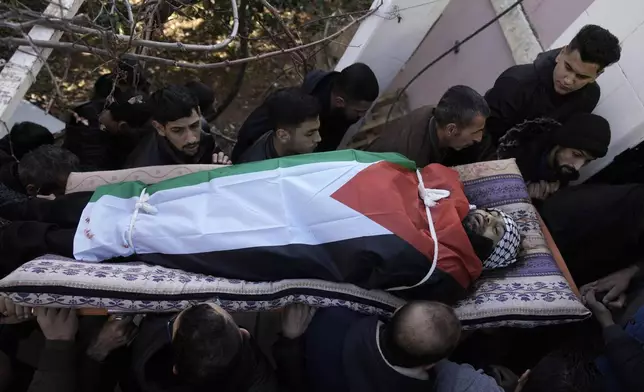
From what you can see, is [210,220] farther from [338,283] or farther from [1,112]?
[1,112]

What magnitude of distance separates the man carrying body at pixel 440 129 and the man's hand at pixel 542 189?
468 millimetres

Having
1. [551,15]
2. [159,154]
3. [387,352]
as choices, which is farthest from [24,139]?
[551,15]

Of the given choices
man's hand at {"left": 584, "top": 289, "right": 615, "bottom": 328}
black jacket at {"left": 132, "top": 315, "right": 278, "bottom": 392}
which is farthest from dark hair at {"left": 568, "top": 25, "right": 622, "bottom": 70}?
→ black jacket at {"left": 132, "top": 315, "right": 278, "bottom": 392}

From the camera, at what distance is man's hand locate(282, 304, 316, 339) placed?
7.15ft

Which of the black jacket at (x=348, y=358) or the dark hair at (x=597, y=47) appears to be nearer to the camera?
the black jacket at (x=348, y=358)

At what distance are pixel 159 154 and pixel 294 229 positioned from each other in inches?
42.4

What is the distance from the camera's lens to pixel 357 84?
9.82 feet

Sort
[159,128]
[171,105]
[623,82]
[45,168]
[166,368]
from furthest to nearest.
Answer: [623,82]
[159,128]
[171,105]
[45,168]
[166,368]

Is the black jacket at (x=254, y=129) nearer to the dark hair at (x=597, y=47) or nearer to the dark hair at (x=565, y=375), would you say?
the dark hair at (x=597, y=47)

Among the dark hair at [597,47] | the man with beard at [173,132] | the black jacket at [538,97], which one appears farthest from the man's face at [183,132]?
the dark hair at [597,47]

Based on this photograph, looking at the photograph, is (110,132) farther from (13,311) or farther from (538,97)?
(538,97)

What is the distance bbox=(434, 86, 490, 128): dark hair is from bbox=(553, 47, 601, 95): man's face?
51 centimetres

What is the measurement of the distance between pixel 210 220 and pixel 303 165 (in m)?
0.43

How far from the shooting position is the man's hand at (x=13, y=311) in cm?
205
